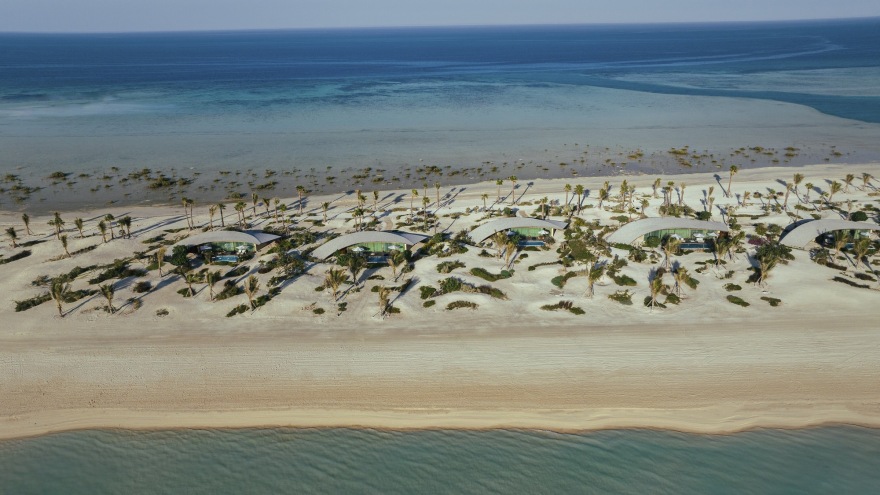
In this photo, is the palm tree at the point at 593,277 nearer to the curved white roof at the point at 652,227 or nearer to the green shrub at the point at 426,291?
the curved white roof at the point at 652,227

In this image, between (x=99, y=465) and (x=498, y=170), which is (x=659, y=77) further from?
(x=99, y=465)

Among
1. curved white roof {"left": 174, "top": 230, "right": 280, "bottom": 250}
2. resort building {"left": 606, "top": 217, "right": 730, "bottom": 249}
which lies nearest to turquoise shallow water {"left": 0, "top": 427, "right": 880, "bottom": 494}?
curved white roof {"left": 174, "top": 230, "right": 280, "bottom": 250}

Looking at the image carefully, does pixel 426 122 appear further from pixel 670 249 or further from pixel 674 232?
pixel 670 249

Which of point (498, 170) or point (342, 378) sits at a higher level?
point (498, 170)

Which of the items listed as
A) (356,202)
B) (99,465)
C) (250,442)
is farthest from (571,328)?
(356,202)

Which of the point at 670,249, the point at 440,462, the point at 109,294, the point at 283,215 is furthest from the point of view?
the point at 283,215

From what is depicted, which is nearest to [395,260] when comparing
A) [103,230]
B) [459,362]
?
[459,362]

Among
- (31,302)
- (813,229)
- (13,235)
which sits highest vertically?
(813,229)
